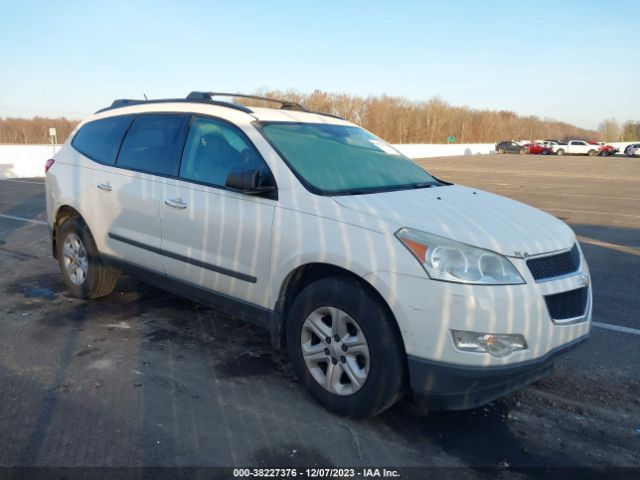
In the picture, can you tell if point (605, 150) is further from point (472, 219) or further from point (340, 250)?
point (340, 250)

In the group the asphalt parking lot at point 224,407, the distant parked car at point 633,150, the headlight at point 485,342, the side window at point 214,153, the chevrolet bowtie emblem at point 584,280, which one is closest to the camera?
the headlight at point 485,342

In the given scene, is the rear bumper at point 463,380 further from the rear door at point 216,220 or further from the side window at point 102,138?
the side window at point 102,138

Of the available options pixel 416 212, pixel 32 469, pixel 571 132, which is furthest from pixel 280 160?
pixel 571 132

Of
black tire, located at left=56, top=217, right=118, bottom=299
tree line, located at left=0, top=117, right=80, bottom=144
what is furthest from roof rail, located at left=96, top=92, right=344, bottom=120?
tree line, located at left=0, top=117, right=80, bottom=144

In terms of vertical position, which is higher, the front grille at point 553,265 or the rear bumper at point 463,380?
the front grille at point 553,265

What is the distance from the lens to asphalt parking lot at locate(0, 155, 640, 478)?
286cm

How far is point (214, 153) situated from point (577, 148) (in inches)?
2229

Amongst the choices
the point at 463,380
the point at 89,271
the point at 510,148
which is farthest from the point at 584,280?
the point at 510,148

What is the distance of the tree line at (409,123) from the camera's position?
62312mm

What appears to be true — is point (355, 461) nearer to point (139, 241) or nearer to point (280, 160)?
point (280, 160)

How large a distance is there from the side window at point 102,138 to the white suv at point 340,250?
1.0 inches

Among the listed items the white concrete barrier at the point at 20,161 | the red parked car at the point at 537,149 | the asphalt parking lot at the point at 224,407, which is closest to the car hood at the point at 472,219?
the asphalt parking lot at the point at 224,407

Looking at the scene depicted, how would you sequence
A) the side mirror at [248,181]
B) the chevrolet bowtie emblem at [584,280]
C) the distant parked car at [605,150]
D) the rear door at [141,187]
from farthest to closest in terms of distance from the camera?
the distant parked car at [605,150]
the rear door at [141,187]
the side mirror at [248,181]
the chevrolet bowtie emblem at [584,280]

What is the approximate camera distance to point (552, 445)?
3.00 meters
